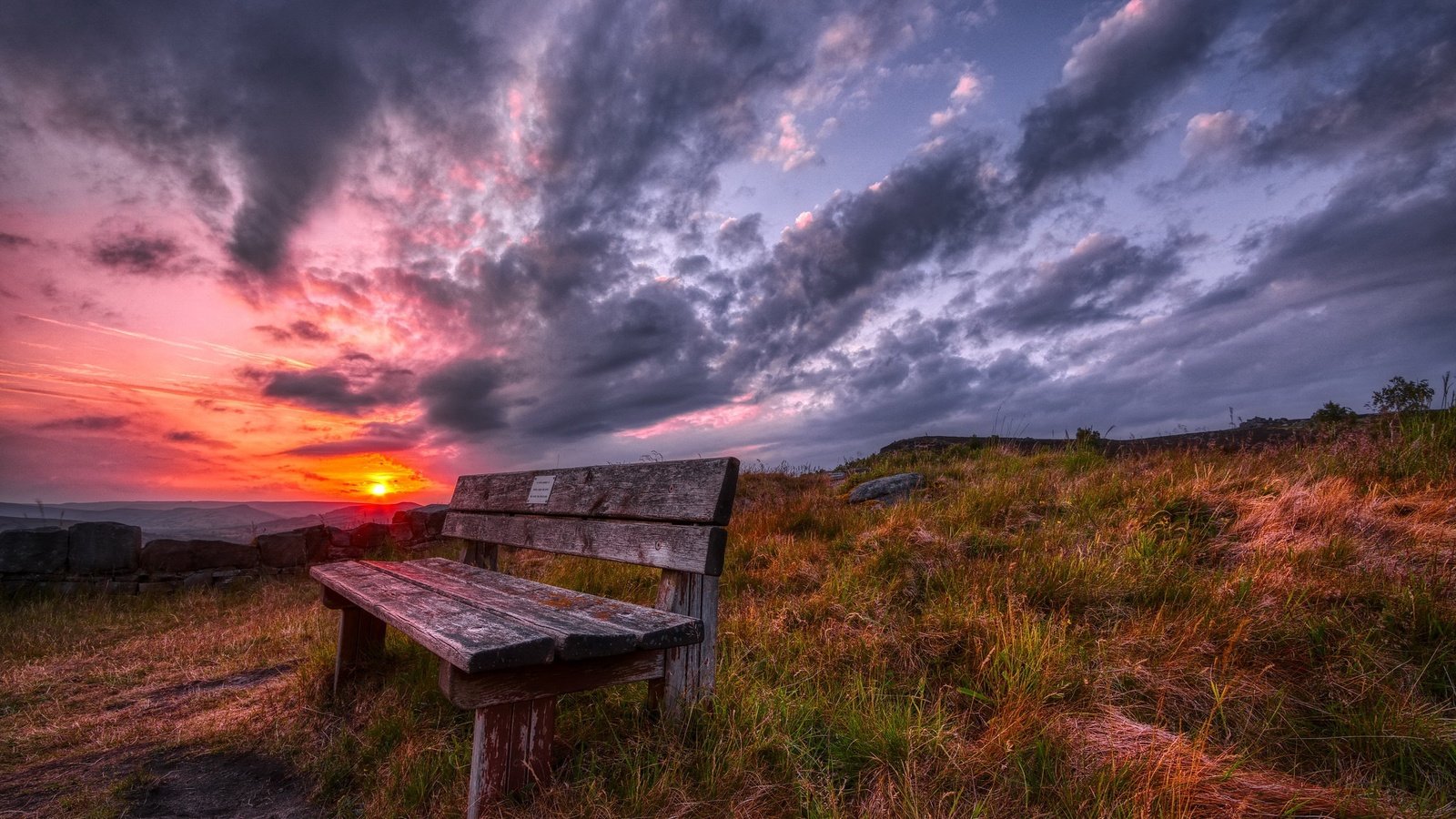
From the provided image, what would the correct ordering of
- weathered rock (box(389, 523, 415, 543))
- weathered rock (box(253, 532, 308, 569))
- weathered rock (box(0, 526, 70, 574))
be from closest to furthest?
1. weathered rock (box(0, 526, 70, 574))
2. weathered rock (box(253, 532, 308, 569))
3. weathered rock (box(389, 523, 415, 543))

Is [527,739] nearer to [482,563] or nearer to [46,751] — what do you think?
[482,563]

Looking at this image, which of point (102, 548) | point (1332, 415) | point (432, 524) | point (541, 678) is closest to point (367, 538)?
point (432, 524)

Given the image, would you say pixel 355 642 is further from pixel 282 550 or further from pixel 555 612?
pixel 282 550

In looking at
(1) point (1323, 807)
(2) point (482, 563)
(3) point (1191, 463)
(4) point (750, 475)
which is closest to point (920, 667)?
(1) point (1323, 807)

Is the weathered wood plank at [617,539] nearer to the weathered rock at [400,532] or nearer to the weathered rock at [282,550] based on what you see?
the weathered rock at [282,550]

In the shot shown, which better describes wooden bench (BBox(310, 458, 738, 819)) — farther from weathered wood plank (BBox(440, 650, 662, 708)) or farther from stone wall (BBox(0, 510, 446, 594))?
stone wall (BBox(0, 510, 446, 594))

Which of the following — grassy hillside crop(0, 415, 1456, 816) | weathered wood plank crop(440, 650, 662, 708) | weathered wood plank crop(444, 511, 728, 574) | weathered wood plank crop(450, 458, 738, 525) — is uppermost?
weathered wood plank crop(450, 458, 738, 525)

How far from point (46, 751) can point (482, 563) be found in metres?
2.19

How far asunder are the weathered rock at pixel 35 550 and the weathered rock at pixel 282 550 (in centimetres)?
171

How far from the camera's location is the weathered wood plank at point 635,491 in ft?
7.99

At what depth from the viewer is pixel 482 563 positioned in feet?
13.7

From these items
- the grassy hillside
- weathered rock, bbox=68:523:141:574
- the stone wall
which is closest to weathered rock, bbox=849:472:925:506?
the grassy hillside

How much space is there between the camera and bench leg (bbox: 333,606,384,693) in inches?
139

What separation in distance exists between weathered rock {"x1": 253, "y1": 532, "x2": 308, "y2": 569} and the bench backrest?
574 centimetres
